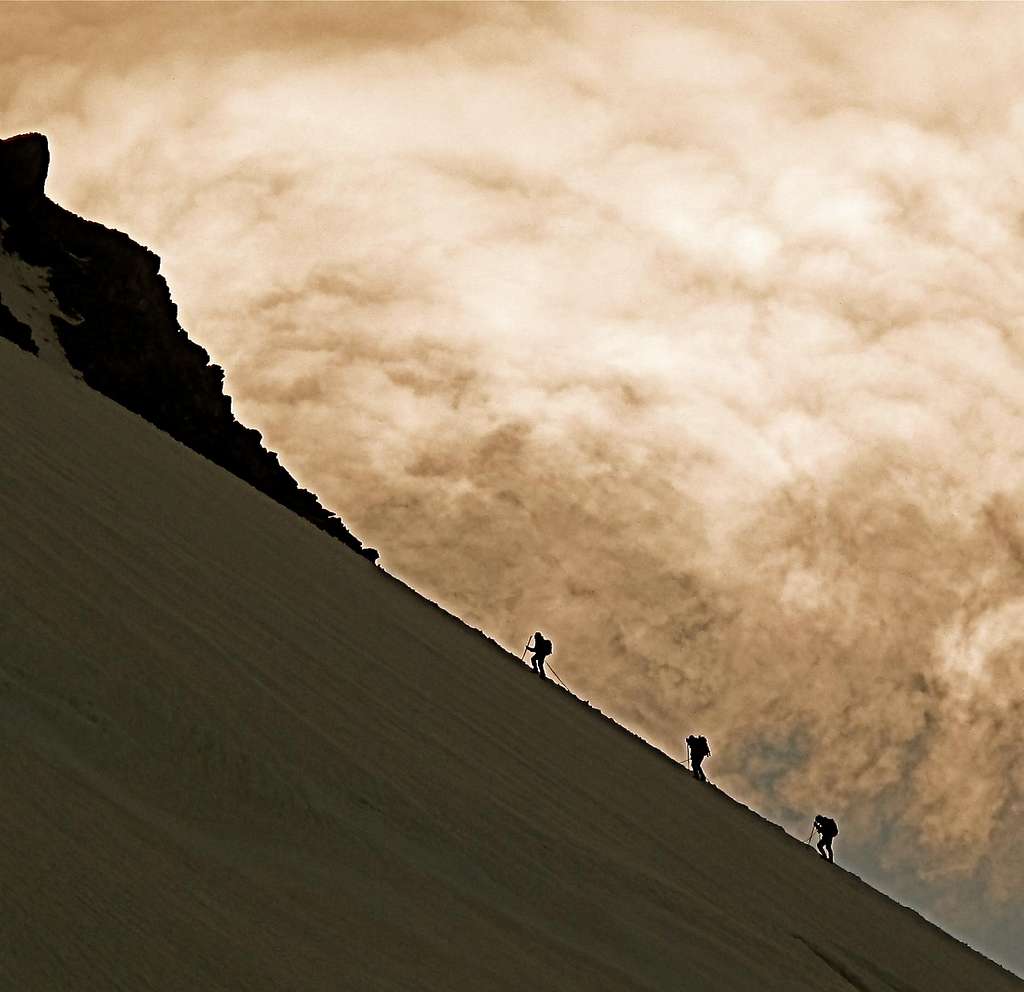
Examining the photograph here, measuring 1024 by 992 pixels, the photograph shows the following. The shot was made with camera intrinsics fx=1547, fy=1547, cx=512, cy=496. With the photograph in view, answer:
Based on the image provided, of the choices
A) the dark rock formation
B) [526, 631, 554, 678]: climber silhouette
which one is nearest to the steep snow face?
the dark rock formation

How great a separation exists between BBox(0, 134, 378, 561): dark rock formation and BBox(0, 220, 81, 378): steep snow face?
0.13 meters

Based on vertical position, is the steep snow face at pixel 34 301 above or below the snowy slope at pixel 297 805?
above

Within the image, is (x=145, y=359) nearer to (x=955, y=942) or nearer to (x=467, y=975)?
(x=955, y=942)

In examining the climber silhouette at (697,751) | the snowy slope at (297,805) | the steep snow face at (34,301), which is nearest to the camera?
the snowy slope at (297,805)

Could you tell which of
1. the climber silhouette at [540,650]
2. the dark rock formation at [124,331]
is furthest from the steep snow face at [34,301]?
the climber silhouette at [540,650]

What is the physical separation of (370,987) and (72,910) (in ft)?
2.60

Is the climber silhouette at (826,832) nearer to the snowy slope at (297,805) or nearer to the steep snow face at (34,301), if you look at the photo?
the snowy slope at (297,805)

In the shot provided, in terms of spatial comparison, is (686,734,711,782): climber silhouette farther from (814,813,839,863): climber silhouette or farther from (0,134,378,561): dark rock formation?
(0,134,378,561): dark rock formation

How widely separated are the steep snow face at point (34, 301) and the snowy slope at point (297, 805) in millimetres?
15473

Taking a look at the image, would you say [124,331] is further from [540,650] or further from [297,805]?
[297,805]

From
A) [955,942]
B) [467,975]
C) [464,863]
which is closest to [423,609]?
[955,942]

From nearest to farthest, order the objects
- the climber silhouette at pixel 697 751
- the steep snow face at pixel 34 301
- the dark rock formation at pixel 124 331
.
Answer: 1. the climber silhouette at pixel 697 751
2. the steep snow face at pixel 34 301
3. the dark rock formation at pixel 124 331

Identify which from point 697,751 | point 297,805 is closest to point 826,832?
point 697,751

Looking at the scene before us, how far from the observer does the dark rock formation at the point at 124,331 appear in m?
27.9
